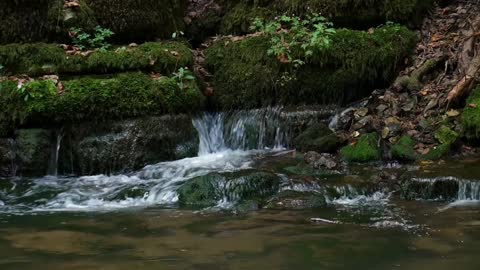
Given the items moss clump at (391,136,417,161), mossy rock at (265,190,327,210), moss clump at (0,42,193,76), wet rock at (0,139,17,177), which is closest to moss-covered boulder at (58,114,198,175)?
wet rock at (0,139,17,177)

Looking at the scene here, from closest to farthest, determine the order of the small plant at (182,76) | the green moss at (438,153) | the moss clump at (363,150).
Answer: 1. the green moss at (438,153)
2. the moss clump at (363,150)
3. the small plant at (182,76)

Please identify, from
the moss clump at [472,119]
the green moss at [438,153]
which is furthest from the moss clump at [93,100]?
the moss clump at [472,119]

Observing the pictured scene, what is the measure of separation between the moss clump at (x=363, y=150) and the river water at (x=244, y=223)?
0.27 m

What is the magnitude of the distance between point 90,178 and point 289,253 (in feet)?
12.9

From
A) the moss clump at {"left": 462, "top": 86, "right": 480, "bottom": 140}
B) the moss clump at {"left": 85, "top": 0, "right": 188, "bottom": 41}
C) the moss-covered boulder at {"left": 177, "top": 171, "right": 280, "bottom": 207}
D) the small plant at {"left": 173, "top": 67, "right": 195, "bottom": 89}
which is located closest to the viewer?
the moss-covered boulder at {"left": 177, "top": 171, "right": 280, "bottom": 207}

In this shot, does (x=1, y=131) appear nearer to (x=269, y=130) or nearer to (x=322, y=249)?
(x=269, y=130)

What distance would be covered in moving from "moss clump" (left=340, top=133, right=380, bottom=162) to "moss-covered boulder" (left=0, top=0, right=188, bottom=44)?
162 inches

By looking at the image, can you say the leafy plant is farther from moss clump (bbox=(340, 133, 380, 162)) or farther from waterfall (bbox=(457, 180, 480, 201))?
waterfall (bbox=(457, 180, 480, 201))

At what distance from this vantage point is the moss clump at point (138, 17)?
28.0 ft

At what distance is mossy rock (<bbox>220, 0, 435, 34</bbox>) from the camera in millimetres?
8891

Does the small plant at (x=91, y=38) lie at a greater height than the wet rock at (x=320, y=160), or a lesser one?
greater

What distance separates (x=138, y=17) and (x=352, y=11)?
3.71 m

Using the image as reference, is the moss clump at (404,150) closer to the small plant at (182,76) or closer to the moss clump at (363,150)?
the moss clump at (363,150)

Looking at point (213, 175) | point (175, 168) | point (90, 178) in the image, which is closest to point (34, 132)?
point (90, 178)
